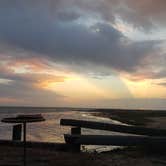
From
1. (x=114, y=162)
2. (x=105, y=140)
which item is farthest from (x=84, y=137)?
(x=114, y=162)

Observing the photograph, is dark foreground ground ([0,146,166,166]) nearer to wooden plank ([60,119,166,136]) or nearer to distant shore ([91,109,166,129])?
wooden plank ([60,119,166,136])

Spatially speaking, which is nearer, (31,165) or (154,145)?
(31,165)

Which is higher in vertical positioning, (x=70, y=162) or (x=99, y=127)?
(x=99, y=127)

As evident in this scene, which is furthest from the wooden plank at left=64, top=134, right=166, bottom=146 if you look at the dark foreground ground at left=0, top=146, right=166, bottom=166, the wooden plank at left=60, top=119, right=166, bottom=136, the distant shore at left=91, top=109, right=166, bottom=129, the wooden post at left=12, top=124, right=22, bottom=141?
the distant shore at left=91, top=109, right=166, bottom=129

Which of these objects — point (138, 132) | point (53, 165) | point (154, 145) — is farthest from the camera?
point (138, 132)

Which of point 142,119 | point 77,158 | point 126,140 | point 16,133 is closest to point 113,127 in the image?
point 126,140

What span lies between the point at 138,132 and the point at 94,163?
446 centimetres

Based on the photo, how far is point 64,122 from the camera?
47.1 ft

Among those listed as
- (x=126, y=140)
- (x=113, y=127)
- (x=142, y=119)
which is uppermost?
(x=113, y=127)

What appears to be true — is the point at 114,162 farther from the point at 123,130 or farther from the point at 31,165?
the point at 123,130

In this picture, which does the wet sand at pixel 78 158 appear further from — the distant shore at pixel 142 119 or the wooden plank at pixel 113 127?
the distant shore at pixel 142 119

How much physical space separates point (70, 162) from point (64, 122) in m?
3.98

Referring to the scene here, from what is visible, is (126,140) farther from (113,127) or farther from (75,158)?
(113,127)

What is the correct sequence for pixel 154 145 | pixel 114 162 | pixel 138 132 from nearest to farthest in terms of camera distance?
pixel 114 162 → pixel 154 145 → pixel 138 132
